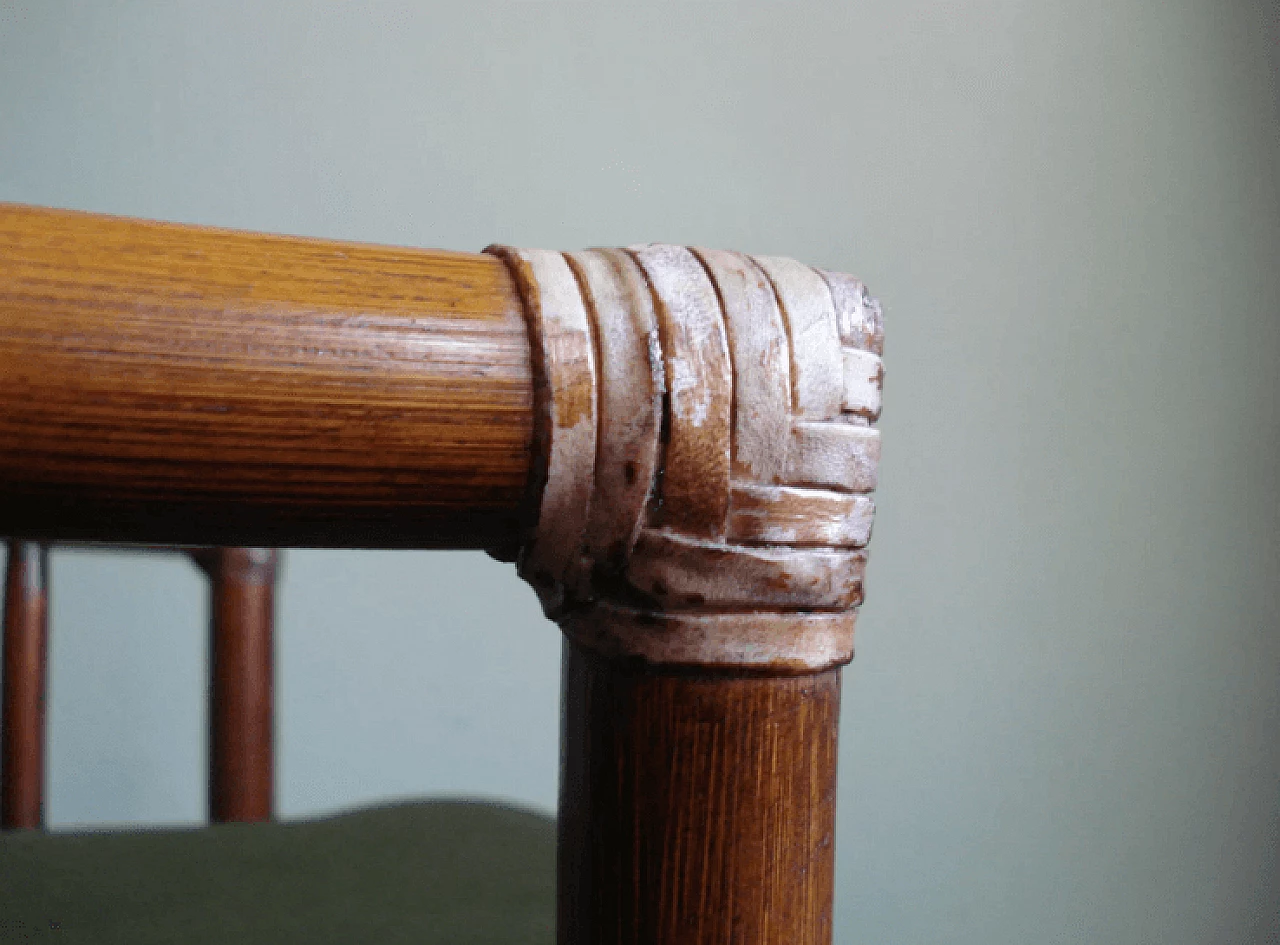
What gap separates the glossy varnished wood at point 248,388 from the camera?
0.56 ft

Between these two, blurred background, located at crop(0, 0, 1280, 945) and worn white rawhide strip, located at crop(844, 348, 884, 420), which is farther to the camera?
blurred background, located at crop(0, 0, 1280, 945)

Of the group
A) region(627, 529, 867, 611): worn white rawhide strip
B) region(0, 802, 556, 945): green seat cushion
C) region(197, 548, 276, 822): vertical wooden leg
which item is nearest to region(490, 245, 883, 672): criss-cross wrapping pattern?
region(627, 529, 867, 611): worn white rawhide strip

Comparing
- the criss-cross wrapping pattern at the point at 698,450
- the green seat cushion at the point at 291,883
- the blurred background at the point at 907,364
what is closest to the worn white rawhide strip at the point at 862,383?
the criss-cross wrapping pattern at the point at 698,450

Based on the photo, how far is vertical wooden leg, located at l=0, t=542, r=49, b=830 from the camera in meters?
0.71

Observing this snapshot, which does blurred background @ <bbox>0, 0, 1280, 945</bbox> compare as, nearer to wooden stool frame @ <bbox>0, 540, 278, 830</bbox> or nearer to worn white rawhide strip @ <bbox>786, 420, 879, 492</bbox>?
wooden stool frame @ <bbox>0, 540, 278, 830</bbox>

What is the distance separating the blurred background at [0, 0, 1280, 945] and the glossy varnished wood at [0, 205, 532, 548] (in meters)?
0.79

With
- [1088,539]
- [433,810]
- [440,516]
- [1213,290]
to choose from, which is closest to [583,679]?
[440,516]

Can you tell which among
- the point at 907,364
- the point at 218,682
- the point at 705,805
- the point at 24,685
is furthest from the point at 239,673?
the point at 907,364

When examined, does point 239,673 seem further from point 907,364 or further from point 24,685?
point 907,364

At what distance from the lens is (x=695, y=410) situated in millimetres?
205

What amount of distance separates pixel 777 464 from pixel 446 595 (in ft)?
2.75

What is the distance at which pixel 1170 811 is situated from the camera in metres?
1.17

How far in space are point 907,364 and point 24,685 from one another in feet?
2.79

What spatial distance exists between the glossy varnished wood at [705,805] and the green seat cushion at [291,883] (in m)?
0.30
